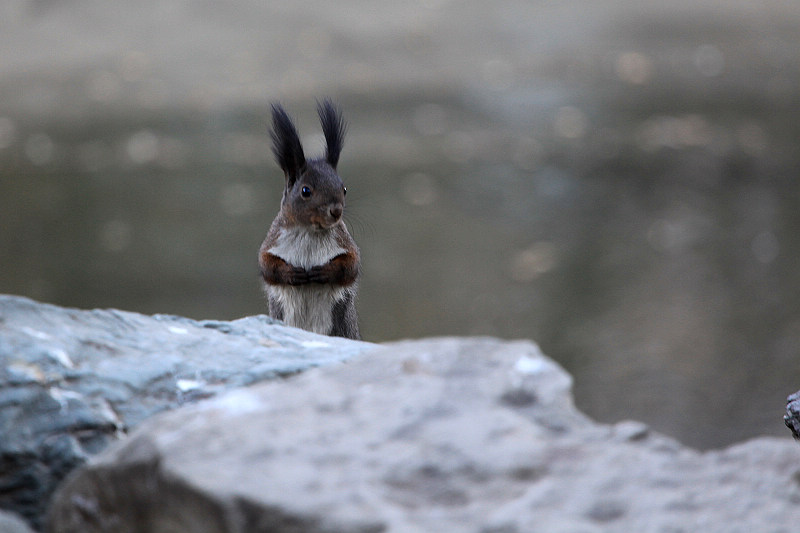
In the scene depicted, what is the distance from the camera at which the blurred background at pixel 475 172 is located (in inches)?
395

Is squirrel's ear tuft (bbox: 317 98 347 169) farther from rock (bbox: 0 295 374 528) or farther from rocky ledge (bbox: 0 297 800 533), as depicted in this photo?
rocky ledge (bbox: 0 297 800 533)

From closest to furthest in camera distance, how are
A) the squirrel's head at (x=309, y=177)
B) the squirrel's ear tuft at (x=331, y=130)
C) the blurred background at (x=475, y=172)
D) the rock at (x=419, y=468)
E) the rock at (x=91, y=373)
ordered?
1. the rock at (x=419, y=468)
2. the rock at (x=91, y=373)
3. the squirrel's head at (x=309, y=177)
4. the squirrel's ear tuft at (x=331, y=130)
5. the blurred background at (x=475, y=172)

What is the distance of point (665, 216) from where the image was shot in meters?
11.8

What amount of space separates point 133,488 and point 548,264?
372 inches

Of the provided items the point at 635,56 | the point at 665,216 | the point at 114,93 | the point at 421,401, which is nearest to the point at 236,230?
the point at 114,93

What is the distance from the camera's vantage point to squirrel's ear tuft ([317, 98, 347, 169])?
407 centimetres

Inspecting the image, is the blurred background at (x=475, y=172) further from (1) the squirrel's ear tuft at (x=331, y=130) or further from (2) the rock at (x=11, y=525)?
(2) the rock at (x=11, y=525)

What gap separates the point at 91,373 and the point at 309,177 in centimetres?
169

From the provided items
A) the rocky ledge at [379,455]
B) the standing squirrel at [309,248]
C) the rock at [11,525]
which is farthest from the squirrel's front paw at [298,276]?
the rock at [11,525]

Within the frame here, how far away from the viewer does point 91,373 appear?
7.93ft

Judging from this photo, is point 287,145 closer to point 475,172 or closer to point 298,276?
point 298,276

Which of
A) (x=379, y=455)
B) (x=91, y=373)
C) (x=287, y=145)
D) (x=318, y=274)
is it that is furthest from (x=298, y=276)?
(x=379, y=455)

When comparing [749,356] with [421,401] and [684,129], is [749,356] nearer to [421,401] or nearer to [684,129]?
[684,129]

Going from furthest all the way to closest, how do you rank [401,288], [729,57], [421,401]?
1. [729,57]
2. [401,288]
3. [421,401]
